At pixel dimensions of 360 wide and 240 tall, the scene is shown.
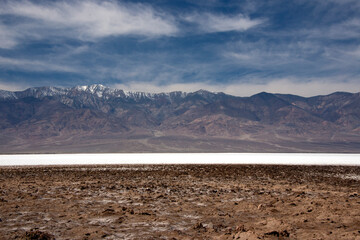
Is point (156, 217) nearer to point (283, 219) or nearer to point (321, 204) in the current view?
point (283, 219)

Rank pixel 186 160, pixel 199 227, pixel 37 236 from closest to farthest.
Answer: pixel 37 236 < pixel 199 227 < pixel 186 160

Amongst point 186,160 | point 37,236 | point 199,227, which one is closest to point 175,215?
point 199,227

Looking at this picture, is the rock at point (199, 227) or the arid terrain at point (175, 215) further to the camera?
the rock at point (199, 227)

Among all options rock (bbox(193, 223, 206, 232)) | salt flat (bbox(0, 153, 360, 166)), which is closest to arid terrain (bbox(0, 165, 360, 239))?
rock (bbox(193, 223, 206, 232))

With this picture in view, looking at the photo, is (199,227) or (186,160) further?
(186,160)

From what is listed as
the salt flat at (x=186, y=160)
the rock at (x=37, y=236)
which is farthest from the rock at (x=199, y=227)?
the salt flat at (x=186, y=160)

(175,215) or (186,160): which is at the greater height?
(186,160)

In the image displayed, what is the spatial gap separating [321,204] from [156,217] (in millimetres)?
5018

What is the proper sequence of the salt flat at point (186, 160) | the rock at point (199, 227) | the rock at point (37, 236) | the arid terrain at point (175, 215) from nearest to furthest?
the rock at point (37, 236) < the arid terrain at point (175, 215) < the rock at point (199, 227) < the salt flat at point (186, 160)

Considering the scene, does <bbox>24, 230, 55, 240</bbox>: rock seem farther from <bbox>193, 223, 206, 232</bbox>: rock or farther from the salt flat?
the salt flat

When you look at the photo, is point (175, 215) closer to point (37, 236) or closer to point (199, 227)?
point (199, 227)

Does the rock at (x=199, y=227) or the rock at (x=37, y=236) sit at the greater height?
the rock at (x=37, y=236)

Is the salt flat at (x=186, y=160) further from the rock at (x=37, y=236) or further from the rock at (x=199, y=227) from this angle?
the rock at (x=37, y=236)

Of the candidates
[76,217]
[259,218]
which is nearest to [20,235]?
[76,217]
